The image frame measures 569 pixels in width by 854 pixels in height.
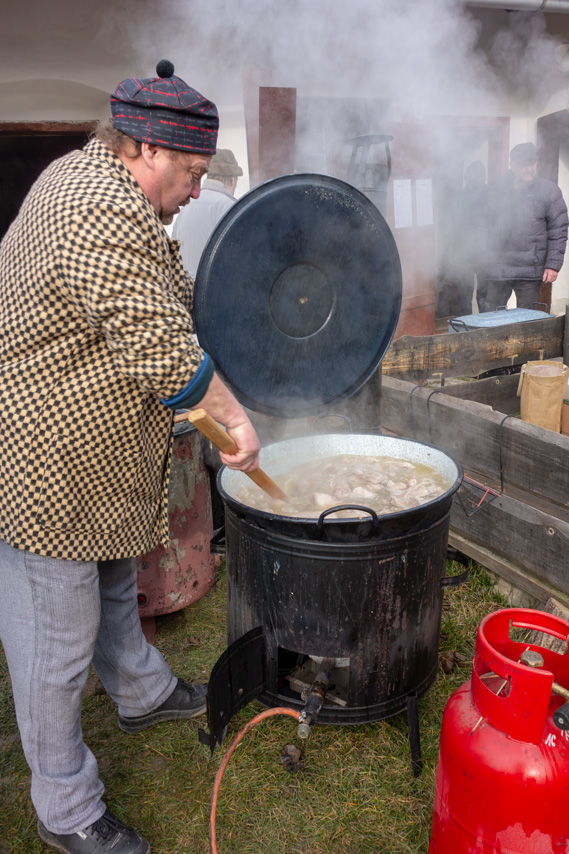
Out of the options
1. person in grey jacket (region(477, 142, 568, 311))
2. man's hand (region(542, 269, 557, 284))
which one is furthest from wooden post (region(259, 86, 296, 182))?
man's hand (region(542, 269, 557, 284))

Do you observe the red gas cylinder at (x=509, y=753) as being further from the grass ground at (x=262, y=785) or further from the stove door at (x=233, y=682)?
the stove door at (x=233, y=682)

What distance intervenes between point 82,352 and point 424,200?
24.2 ft

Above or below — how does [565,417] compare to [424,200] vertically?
below

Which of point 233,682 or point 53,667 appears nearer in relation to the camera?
point 53,667

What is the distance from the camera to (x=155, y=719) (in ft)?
9.45

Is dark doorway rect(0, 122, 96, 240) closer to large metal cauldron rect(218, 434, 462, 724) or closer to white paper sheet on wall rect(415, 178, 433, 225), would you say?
white paper sheet on wall rect(415, 178, 433, 225)

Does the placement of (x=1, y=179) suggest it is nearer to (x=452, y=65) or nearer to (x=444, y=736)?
(x=452, y=65)

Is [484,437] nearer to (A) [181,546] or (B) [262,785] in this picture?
(A) [181,546]

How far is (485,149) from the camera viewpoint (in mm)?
9445

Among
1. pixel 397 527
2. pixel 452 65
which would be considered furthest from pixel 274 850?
pixel 452 65

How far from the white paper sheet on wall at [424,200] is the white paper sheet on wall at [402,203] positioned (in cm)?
16

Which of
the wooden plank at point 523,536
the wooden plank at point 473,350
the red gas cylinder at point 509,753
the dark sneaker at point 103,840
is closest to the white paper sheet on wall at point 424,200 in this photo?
the wooden plank at point 473,350

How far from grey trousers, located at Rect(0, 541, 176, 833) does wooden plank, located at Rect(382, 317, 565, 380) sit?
310cm

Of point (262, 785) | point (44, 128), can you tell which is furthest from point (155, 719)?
point (44, 128)
